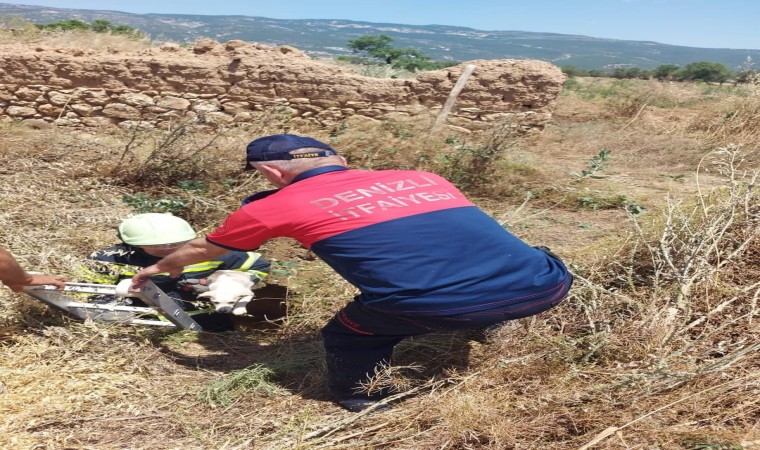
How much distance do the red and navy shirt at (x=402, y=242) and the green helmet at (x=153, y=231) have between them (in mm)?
898

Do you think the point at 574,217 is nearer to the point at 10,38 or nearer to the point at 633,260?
the point at 633,260

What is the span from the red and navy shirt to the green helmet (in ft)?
2.95

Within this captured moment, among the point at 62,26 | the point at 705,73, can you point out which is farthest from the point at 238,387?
the point at 705,73

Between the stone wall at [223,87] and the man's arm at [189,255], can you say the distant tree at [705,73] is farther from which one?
the man's arm at [189,255]

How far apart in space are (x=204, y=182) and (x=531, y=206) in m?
2.88

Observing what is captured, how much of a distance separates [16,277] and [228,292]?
0.91m

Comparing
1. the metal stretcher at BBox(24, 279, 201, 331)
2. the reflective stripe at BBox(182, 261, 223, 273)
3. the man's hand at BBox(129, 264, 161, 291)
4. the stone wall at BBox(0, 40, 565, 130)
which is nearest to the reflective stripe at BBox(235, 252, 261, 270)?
the reflective stripe at BBox(182, 261, 223, 273)

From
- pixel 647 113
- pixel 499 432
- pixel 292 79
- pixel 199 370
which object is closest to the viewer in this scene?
pixel 499 432

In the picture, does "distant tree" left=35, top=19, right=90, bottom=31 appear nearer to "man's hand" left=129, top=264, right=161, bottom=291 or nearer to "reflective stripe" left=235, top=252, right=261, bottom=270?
"reflective stripe" left=235, top=252, right=261, bottom=270

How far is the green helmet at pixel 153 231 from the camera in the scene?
3.24m

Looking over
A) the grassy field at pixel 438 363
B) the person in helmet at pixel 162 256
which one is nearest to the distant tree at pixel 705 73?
the grassy field at pixel 438 363

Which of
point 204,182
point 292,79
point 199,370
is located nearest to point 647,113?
point 292,79

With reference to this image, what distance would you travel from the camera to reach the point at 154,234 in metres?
3.25

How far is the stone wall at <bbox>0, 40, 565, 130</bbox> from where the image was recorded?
7.49 meters
